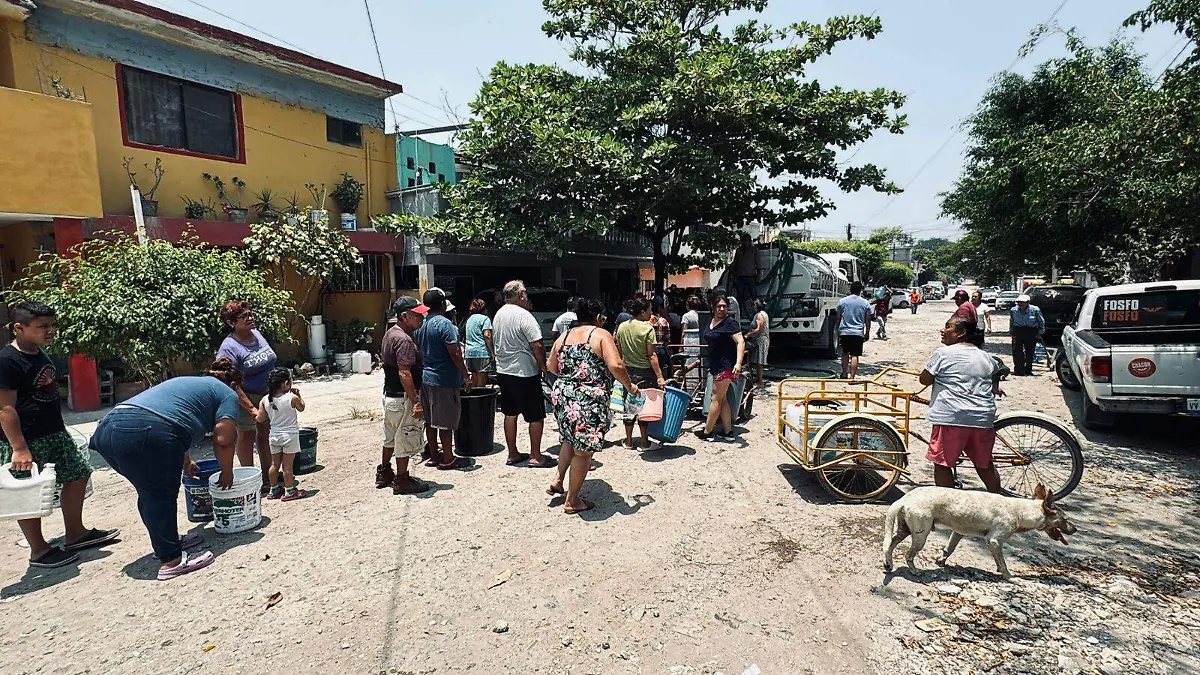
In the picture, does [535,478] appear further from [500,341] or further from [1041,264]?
[1041,264]

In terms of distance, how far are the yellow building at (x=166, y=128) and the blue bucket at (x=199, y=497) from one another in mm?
6354

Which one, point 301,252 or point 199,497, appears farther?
point 301,252

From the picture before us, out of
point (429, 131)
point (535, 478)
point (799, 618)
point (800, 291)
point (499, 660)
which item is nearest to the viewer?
point (499, 660)

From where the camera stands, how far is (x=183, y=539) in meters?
4.25

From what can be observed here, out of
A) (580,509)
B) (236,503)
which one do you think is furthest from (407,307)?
A: (580,509)

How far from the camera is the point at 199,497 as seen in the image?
4.47m

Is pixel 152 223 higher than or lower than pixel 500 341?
higher

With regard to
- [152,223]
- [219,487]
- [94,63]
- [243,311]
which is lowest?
[219,487]

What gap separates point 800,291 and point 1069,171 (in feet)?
15.7

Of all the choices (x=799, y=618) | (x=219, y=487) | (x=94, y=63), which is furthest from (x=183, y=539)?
(x=94, y=63)

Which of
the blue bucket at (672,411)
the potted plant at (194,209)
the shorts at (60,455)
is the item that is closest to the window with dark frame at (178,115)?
the potted plant at (194,209)

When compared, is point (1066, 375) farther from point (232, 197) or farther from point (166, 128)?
point (166, 128)

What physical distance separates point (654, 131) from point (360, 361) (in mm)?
7502

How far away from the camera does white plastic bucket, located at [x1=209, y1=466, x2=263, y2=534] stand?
4309 mm
